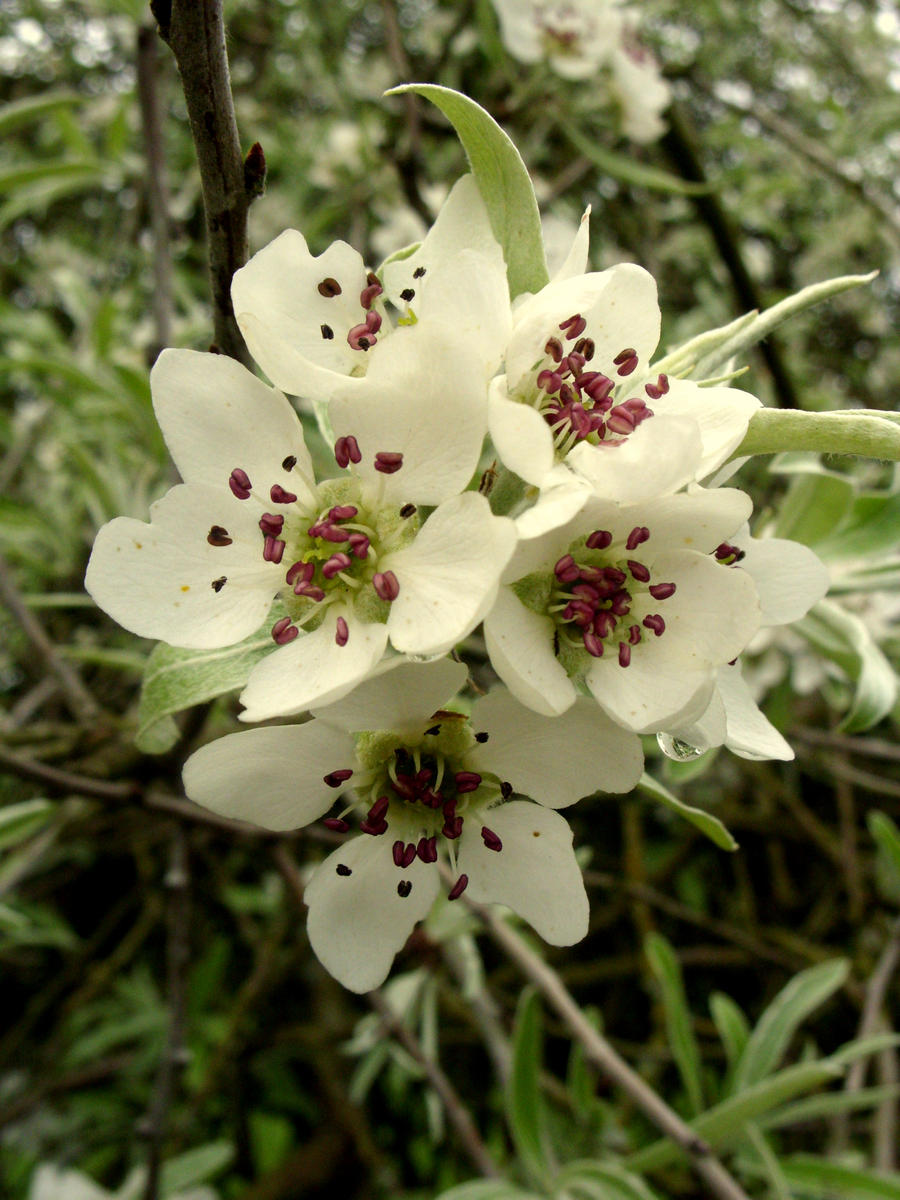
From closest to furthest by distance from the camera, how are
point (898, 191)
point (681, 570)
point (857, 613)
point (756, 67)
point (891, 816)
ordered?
point (681, 570), point (857, 613), point (891, 816), point (898, 191), point (756, 67)

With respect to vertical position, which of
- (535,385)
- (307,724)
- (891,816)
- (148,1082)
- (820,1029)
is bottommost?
(820,1029)

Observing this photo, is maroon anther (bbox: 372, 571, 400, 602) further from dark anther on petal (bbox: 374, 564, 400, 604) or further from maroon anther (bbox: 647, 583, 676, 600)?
maroon anther (bbox: 647, 583, 676, 600)

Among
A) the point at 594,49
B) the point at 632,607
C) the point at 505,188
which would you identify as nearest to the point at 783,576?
the point at 632,607

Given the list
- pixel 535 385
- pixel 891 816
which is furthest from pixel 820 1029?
pixel 535 385

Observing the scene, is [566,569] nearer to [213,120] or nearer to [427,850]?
[427,850]

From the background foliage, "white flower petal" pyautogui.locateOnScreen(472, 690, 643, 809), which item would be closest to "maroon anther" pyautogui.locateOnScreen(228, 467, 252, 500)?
"white flower petal" pyautogui.locateOnScreen(472, 690, 643, 809)

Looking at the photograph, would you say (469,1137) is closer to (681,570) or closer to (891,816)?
(681,570)
